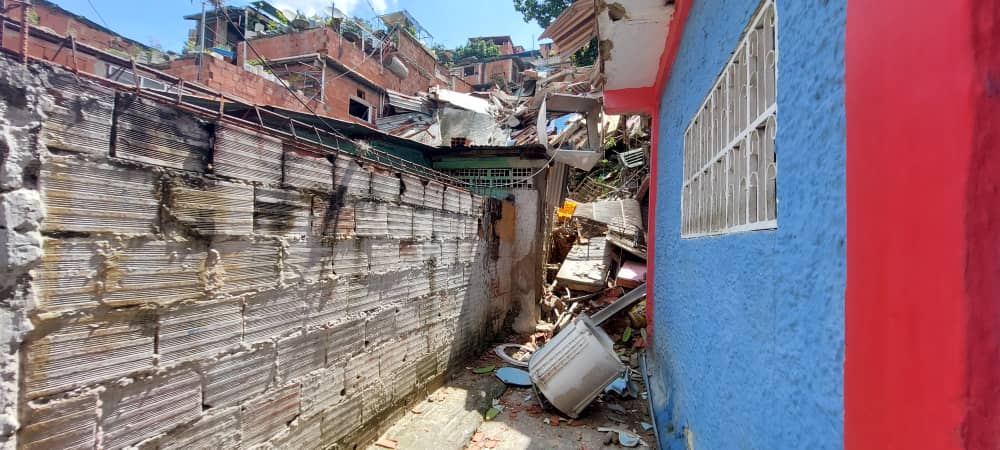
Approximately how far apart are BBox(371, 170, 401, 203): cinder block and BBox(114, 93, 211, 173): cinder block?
1.40 meters

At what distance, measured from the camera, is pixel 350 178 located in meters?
3.11

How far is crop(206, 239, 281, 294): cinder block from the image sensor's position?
2.13m

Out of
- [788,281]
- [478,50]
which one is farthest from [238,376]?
[478,50]

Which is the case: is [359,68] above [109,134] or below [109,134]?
above

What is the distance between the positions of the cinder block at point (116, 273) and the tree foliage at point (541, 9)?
A: 20.2 metres

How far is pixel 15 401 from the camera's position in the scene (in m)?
1.45

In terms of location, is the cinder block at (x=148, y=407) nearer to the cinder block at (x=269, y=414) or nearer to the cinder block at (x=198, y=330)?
the cinder block at (x=198, y=330)

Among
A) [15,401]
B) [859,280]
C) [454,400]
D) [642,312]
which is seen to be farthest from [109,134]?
[642,312]

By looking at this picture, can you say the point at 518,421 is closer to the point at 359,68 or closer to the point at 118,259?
the point at 118,259

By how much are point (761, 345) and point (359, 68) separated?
57.0 feet

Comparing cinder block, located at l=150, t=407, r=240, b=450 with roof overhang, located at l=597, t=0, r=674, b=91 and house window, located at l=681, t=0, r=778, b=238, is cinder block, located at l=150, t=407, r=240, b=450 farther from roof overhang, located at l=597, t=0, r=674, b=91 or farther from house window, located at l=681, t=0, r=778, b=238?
roof overhang, located at l=597, t=0, r=674, b=91

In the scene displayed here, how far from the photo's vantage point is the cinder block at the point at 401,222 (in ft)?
12.1

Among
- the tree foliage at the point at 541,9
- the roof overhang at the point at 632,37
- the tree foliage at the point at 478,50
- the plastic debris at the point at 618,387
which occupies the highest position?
the tree foliage at the point at 478,50

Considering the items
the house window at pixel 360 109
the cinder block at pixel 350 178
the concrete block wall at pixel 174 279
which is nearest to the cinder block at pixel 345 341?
the concrete block wall at pixel 174 279
